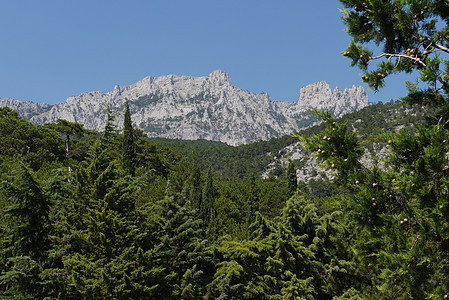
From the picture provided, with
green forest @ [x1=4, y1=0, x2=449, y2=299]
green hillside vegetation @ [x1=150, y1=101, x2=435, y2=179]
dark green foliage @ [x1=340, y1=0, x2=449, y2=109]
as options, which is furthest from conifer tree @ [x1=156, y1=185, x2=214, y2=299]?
green hillside vegetation @ [x1=150, y1=101, x2=435, y2=179]

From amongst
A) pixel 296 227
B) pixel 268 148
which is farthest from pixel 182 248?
pixel 268 148

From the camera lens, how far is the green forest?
414cm

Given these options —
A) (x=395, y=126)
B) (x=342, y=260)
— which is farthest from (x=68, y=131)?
(x=395, y=126)

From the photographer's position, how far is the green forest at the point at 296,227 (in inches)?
163

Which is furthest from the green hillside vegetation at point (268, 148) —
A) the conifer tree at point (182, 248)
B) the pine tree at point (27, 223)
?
the pine tree at point (27, 223)

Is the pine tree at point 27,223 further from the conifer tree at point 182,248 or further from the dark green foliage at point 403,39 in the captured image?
the dark green foliage at point 403,39

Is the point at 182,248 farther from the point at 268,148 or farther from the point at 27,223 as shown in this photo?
the point at 268,148

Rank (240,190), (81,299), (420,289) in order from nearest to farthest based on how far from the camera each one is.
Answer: (420,289), (81,299), (240,190)

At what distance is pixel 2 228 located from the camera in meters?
11.7

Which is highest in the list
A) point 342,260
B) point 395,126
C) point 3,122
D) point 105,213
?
point 395,126

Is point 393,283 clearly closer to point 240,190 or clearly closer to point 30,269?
point 30,269

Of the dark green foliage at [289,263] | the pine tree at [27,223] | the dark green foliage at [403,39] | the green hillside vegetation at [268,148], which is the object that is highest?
the green hillside vegetation at [268,148]

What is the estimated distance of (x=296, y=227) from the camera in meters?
16.5

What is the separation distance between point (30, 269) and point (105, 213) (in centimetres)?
278
